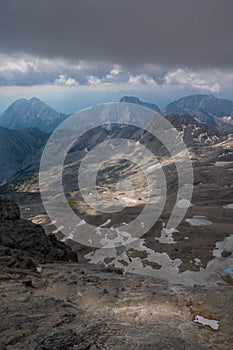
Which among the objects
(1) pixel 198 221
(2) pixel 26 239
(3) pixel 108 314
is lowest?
(1) pixel 198 221

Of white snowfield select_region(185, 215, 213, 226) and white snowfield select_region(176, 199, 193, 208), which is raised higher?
white snowfield select_region(176, 199, 193, 208)

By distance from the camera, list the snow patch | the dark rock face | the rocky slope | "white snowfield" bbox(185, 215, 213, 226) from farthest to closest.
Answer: "white snowfield" bbox(185, 215, 213, 226), the dark rock face, the snow patch, the rocky slope

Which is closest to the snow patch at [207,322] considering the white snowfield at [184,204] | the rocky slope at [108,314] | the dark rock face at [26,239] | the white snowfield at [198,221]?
the rocky slope at [108,314]

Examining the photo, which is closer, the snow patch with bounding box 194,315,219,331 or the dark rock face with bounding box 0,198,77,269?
the snow patch with bounding box 194,315,219,331

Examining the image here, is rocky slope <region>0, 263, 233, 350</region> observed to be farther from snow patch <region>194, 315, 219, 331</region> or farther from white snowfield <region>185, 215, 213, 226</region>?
white snowfield <region>185, 215, 213, 226</region>

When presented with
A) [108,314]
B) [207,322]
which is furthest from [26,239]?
[207,322]

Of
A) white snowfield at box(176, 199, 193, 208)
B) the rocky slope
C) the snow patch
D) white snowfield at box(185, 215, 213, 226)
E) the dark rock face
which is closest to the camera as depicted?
the rocky slope

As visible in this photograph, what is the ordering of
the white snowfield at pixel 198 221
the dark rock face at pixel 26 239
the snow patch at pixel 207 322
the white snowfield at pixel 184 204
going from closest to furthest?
the snow patch at pixel 207 322, the dark rock face at pixel 26 239, the white snowfield at pixel 198 221, the white snowfield at pixel 184 204

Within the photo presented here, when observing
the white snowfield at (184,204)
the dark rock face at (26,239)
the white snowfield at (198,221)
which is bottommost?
the white snowfield at (198,221)

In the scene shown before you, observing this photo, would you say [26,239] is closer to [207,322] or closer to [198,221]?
[207,322]

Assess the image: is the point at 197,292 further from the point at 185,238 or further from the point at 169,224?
the point at 169,224

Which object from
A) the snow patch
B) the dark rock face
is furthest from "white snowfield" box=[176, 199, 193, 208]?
the snow patch

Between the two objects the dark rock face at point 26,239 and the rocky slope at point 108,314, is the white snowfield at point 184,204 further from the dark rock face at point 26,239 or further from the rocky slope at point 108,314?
the rocky slope at point 108,314
